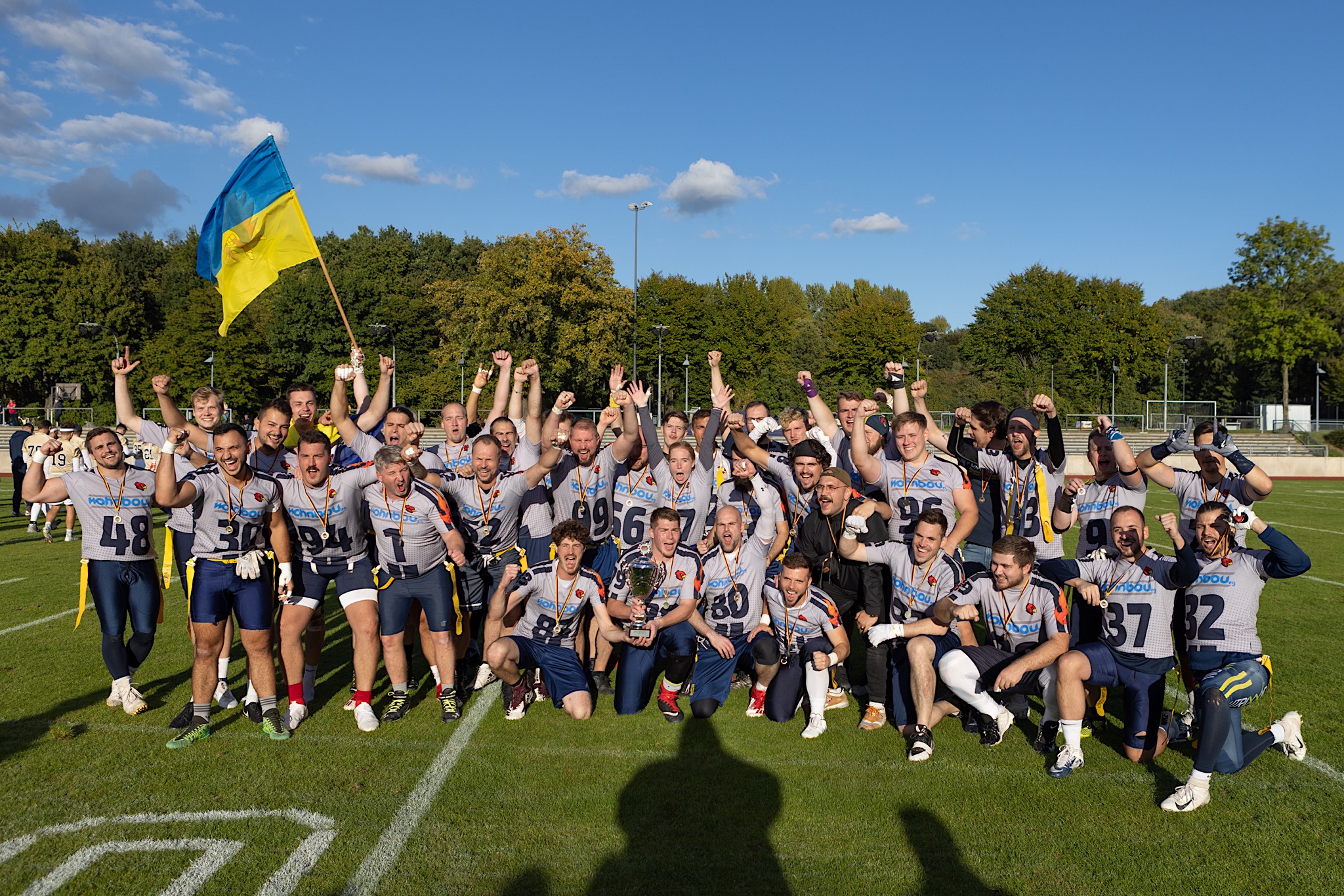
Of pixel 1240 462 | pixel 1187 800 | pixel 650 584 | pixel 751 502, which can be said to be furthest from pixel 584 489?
pixel 1240 462

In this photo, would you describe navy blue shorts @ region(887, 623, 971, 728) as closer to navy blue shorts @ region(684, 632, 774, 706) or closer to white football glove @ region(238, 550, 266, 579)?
navy blue shorts @ region(684, 632, 774, 706)

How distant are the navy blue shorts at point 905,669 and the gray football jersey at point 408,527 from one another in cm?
306

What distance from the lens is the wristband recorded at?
5.34 m

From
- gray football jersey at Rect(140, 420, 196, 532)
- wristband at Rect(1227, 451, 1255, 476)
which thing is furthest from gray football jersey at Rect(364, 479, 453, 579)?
wristband at Rect(1227, 451, 1255, 476)

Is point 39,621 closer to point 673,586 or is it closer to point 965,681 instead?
point 673,586


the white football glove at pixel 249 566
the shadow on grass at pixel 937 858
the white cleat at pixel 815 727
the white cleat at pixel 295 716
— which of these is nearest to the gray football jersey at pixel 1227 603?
the shadow on grass at pixel 937 858

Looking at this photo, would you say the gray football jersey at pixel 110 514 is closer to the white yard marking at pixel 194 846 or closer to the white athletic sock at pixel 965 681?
the white yard marking at pixel 194 846

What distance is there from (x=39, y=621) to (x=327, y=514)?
15.5 feet

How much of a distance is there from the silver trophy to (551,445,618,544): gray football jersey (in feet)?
2.06

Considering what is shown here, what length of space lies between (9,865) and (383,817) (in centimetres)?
153

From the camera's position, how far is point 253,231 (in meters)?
7.32

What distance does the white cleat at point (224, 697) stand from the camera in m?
5.62

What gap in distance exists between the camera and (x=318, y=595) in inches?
216

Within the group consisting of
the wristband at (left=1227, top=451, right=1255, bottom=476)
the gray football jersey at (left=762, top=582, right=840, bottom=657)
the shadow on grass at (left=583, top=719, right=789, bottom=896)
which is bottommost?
the shadow on grass at (left=583, top=719, right=789, bottom=896)
